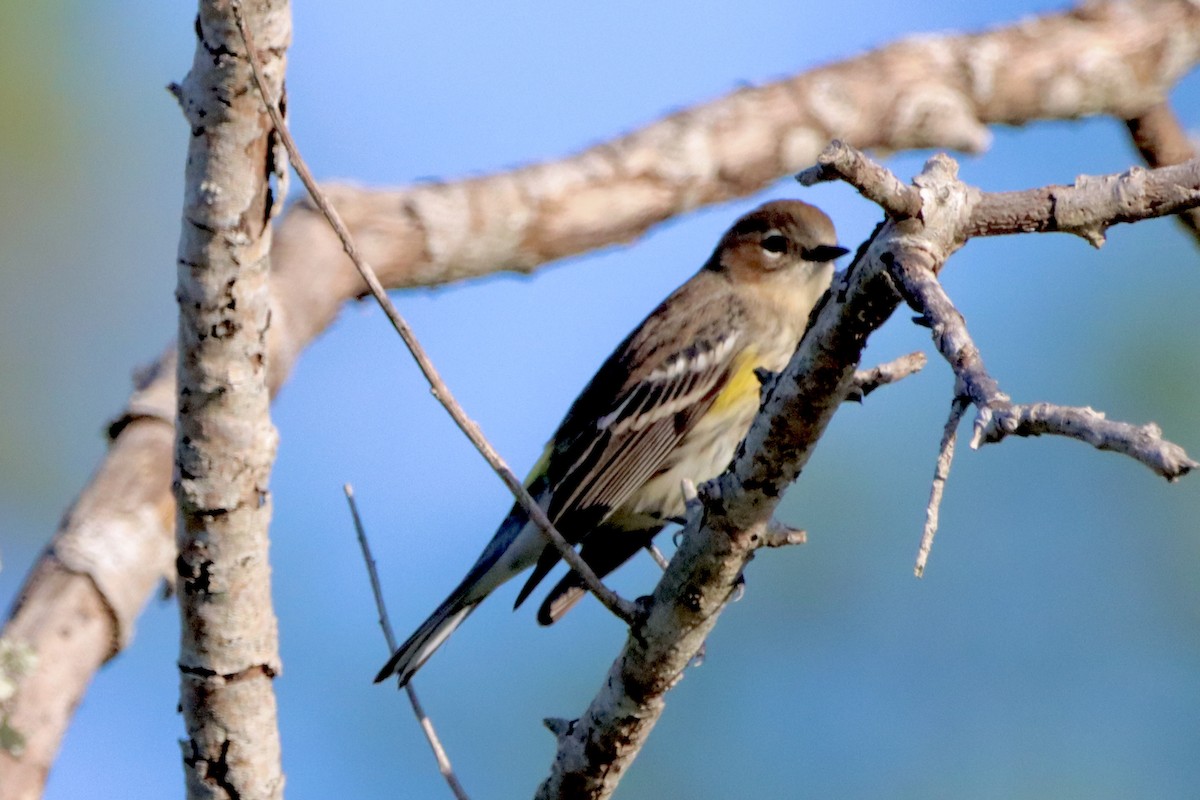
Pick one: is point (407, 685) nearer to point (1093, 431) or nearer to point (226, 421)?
point (226, 421)

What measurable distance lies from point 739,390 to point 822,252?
0.82 m

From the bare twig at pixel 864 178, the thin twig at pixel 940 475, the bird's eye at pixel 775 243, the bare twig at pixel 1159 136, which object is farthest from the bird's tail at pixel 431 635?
the bare twig at pixel 1159 136

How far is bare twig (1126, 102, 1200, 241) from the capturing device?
19.8 feet

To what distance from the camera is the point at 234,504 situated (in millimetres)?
2785

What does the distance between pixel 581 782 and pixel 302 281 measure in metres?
1.99

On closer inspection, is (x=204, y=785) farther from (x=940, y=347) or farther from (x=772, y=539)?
(x=940, y=347)

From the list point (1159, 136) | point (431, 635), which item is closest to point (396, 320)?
point (431, 635)

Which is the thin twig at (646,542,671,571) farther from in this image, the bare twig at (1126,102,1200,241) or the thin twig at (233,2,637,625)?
the bare twig at (1126,102,1200,241)

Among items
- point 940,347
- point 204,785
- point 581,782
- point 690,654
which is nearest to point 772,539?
point 690,654

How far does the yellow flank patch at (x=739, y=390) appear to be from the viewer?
17.4 feet

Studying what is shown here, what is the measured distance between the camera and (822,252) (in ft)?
19.0

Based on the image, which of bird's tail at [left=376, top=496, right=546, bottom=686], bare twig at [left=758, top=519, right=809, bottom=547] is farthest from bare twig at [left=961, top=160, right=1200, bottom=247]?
bird's tail at [left=376, top=496, right=546, bottom=686]

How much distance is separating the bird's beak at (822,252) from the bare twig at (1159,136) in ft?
4.70

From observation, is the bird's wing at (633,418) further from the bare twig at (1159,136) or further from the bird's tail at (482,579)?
the bare twig at (1159,136)
